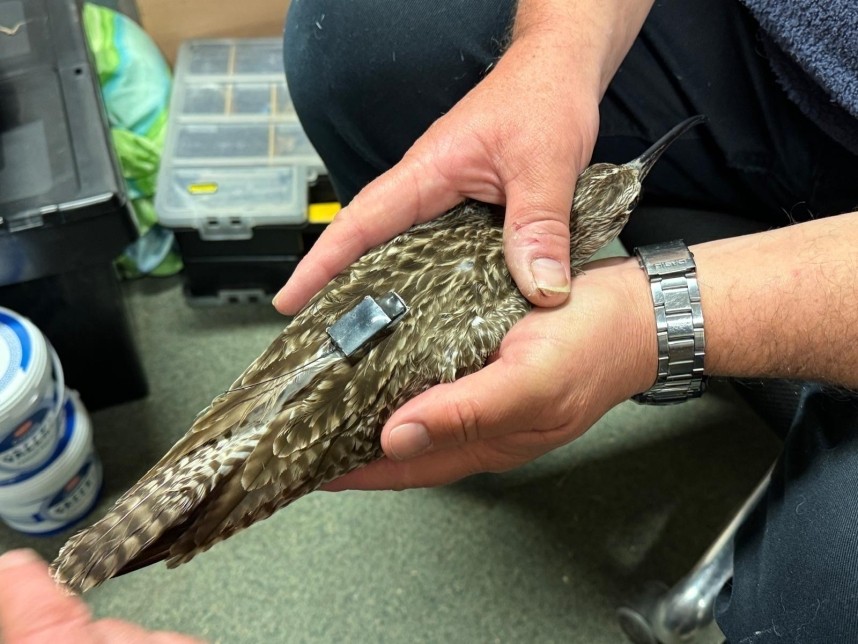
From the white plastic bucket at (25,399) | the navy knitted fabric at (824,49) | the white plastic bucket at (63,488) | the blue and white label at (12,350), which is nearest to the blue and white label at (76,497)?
the white plastic bucket at (63,488)

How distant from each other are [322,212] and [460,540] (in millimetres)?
855

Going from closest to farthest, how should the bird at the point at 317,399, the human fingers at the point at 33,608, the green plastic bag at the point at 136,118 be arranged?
the human fingers at the point at 33,608 < the bird at the point at 317,399 < the green plastic bag at the point at 136,118

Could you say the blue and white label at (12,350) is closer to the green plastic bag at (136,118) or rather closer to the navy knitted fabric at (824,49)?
the green plastic bag at (136,118)

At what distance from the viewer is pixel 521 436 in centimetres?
104

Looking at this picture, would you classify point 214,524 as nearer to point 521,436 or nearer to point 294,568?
point 521,436

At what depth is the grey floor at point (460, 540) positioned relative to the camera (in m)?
1.59

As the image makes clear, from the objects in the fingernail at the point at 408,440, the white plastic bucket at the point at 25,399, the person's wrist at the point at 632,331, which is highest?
the person's wrist at the point at 632,331

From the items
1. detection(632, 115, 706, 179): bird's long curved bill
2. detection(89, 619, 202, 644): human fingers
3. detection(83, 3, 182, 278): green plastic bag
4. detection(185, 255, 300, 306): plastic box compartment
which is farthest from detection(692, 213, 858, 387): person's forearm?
detection(83, 3, 182, 278): green plastic bag

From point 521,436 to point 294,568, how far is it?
815 millimetres

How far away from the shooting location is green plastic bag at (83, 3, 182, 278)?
203 cm

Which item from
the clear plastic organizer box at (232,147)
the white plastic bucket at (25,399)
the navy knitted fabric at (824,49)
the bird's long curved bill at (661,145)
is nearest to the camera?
the navy knitted fabric at (824,49)

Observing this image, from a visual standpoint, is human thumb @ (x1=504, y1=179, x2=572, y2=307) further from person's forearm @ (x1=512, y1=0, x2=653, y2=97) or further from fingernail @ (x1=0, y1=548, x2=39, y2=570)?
fingernail @ (x1=0, y1=548, x2=39, y2=570)

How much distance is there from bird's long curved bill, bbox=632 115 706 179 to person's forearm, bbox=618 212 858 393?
200 mm

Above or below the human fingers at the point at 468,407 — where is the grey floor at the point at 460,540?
below
